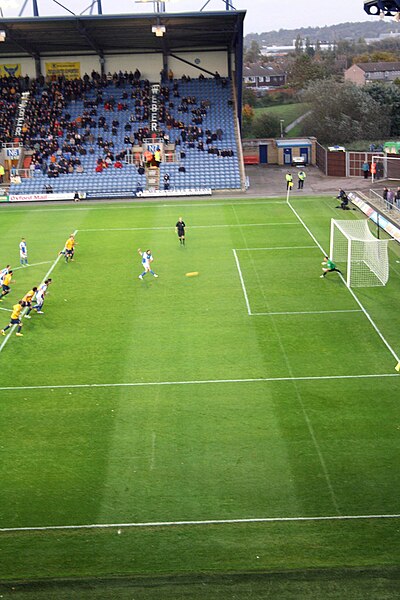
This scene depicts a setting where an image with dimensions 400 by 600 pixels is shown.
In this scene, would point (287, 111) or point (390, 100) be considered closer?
point (390, 100)

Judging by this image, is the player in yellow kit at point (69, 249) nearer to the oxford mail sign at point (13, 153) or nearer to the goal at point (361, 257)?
the goal at point (361, 257)

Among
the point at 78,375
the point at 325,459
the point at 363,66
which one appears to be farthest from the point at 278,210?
the point at 363,66

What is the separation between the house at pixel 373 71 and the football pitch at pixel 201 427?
4782 inches

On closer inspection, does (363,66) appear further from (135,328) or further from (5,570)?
(5,570)

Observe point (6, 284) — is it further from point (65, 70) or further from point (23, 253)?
point (65, 70)

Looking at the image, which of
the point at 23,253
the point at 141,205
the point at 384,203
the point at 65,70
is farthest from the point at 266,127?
the point at 23,253

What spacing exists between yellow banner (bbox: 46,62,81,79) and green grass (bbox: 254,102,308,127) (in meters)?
38.3

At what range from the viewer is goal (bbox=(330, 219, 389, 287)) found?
3272 cm

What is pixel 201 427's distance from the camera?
20.5 m

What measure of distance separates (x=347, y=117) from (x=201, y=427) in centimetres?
6137

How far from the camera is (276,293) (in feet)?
104

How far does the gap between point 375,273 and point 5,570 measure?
75.0ft

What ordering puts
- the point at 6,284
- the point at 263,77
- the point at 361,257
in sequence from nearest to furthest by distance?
the point at 6,284 < the point at 361,257 < the point at 263,77

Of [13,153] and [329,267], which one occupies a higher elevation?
[13,153]
